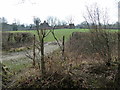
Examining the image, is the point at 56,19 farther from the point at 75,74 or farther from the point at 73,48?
the point at 75,74

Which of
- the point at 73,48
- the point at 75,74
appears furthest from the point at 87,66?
the point at 73,48

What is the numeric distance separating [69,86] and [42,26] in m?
2.07

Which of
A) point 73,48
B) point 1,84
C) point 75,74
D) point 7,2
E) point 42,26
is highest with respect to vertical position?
point 7,2

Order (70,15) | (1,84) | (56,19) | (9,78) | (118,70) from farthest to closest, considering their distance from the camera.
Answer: (70,15) → (56,19) → (9,78) → (1,84) → (118,70)

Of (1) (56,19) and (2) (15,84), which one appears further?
(1) (56,19)

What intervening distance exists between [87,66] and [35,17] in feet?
8.22

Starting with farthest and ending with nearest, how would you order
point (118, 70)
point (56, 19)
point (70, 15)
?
point (70, 15) → point (56, 19) → point (118, 70)

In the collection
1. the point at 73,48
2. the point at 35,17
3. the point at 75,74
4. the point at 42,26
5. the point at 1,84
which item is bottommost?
the point at 1,84

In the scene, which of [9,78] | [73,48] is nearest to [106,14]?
[73,48]

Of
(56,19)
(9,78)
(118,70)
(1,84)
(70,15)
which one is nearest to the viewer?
(118,70)

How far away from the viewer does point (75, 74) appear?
452 cm

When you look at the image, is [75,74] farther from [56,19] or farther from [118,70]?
[56,19]

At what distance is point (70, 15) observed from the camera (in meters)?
6.27

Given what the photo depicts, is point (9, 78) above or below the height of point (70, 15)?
below
